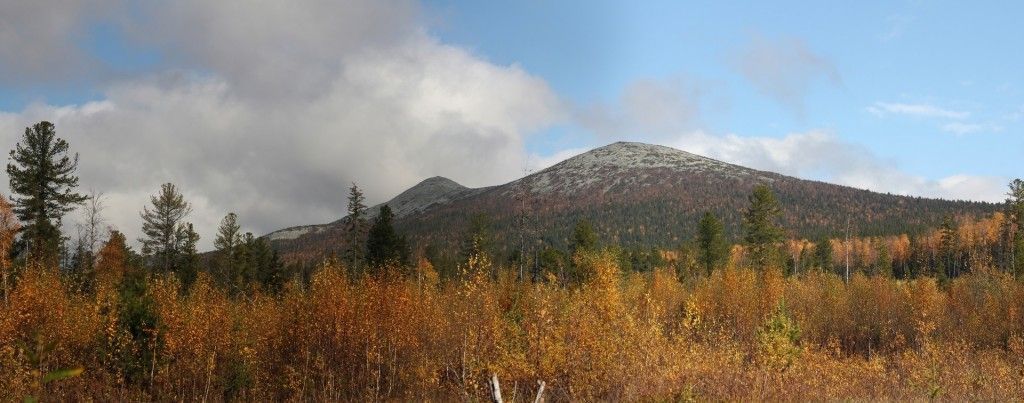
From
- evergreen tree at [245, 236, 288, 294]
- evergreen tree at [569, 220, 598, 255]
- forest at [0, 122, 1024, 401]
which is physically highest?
evergreen tree at [569, 220, 598, 255]

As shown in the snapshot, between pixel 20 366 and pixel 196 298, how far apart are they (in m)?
6.64

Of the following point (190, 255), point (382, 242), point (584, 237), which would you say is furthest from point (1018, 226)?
point (190, 255)

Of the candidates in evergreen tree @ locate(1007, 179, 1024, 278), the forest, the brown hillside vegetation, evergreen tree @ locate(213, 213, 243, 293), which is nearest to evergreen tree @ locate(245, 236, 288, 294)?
evergreen tree @ locate(213, 213, 243, 293)

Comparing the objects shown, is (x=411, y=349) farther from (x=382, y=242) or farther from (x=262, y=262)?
(x=262, y=262)

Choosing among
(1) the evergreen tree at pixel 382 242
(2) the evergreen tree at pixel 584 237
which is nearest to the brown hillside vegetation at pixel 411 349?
(1) the evergreen tree at pixel 382 242

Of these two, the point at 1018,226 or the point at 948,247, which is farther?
the point at 948,247

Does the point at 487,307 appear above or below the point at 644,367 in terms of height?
above

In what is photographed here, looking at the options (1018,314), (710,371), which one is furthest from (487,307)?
(1018,314)

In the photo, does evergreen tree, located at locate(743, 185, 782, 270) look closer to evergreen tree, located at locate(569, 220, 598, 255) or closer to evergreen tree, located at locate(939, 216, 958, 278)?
→ evergreen tree, located at locate(569, 220, 598, 255)

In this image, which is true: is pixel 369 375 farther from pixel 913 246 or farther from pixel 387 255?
pixel 913 246

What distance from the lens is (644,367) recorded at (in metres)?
20.3

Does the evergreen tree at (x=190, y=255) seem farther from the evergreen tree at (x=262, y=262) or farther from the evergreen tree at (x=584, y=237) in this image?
the evergreen tree at (x=584, y=237)

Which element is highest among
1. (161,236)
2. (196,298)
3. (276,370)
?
(161,236)

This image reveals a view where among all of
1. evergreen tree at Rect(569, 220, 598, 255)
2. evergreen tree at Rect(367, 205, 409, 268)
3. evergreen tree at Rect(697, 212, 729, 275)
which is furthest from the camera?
evergreen tree at Rect(697, 212, 729, 275)
